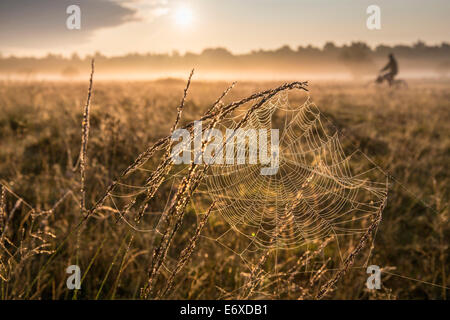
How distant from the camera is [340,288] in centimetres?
275

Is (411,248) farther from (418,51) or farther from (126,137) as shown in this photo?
(418,51)

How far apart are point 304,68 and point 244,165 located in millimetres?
182365

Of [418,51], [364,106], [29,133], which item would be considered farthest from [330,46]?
[29,133]

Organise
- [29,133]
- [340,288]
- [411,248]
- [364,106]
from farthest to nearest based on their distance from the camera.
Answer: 1. [364,106]
2. [29,133]
3. [411,248]
4. [340,288]

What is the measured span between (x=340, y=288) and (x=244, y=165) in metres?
1.54

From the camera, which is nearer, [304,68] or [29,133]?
[29,133]

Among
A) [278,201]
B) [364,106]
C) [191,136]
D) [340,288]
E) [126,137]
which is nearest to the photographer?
[191,136]
